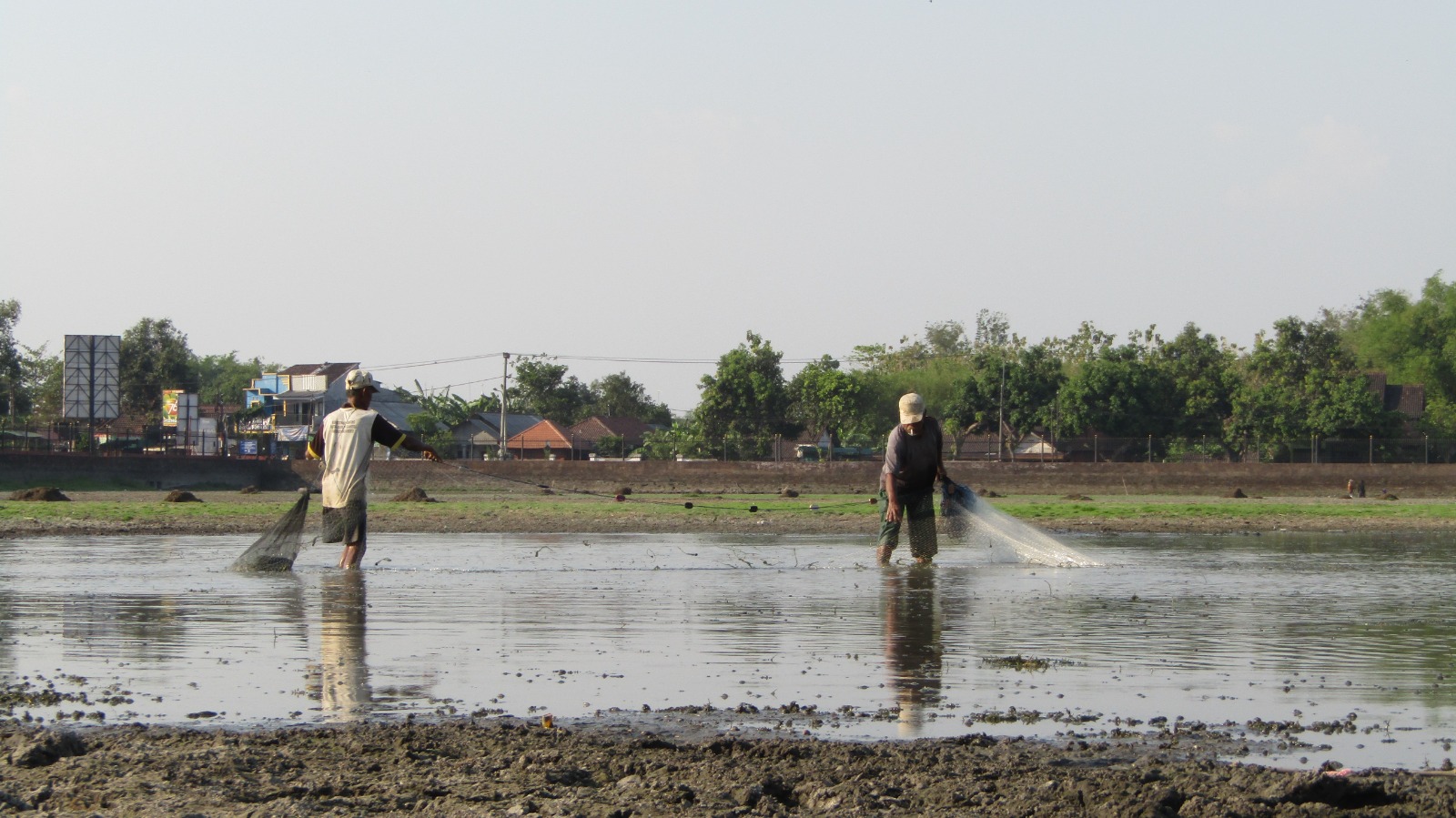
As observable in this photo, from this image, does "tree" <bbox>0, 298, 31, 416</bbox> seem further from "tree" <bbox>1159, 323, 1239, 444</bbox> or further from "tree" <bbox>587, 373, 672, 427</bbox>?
"tree" <bbox>1159, 323, 1239, 444</bbox>

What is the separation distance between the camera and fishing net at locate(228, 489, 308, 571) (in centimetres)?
1334

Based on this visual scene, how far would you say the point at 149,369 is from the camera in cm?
10356

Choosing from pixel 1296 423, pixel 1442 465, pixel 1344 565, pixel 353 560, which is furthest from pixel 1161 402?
pixel 353 560

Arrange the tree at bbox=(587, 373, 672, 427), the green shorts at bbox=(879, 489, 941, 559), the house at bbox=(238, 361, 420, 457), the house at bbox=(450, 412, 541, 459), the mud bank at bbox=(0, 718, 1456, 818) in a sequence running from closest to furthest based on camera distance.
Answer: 1. the mud bank at bbox=(0, 718, 1456, 818)
2. the green shorts at bbox=(879, 489, 941, 559)
3. the house at bbox=(450, 412, 541, 459)
4. the house at bbox=(238, 361, 420, 457)
5. the tree at bbox=(587, 373, 672, 427)

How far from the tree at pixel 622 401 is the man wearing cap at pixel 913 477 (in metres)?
102

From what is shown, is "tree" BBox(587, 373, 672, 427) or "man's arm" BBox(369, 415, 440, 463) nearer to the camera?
"man's arm" BBox(369, 415, 440, 463)

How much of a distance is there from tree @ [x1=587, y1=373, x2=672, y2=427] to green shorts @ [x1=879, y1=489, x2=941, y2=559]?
102070mm

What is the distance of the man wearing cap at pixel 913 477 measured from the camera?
13.1 m

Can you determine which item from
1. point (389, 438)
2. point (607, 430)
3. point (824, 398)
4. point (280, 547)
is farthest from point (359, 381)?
point (607, 430)

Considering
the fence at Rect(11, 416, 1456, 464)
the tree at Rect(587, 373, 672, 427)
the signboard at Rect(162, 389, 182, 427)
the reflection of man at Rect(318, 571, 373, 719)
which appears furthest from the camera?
the tree at Rect(587, 373, 672, 427)

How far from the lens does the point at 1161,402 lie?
236 feet

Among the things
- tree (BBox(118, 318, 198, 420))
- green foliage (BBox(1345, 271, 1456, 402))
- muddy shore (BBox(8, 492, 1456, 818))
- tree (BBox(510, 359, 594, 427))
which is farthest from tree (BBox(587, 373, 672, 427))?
muddy shore (BBox(8, 492, 1456, 818))

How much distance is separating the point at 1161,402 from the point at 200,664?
69.2 metres

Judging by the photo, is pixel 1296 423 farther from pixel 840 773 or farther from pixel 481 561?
pixel 840 773
